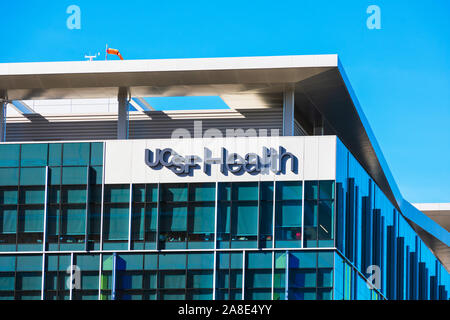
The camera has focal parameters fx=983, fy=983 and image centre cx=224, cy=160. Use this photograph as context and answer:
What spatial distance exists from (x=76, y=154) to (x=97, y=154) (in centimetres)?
102

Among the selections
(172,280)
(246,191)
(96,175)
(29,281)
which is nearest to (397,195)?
(246,191)

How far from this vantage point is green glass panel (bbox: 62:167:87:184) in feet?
151

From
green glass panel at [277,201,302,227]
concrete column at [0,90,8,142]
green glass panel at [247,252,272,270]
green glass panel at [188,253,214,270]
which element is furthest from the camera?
concrete column at [0,90,8,142]

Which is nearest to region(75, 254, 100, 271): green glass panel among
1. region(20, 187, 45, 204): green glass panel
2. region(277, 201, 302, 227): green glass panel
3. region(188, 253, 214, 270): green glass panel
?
region(20, 187, 45, 204): green glass panel

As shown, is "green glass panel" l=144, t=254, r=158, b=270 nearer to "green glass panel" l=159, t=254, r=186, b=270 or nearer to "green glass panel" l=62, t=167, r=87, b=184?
"green glass panel" l=159, t=254, r=186, b=270

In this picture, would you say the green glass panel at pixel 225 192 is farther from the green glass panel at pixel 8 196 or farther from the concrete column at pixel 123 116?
the green glass panel at pixel 8 196

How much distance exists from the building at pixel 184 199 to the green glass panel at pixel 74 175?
7cm

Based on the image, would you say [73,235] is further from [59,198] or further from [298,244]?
[298,244]

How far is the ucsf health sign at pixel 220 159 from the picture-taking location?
4450 cm

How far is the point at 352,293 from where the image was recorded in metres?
46.5

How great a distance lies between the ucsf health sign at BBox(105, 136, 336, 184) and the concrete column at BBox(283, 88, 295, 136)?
1883 millimetres
